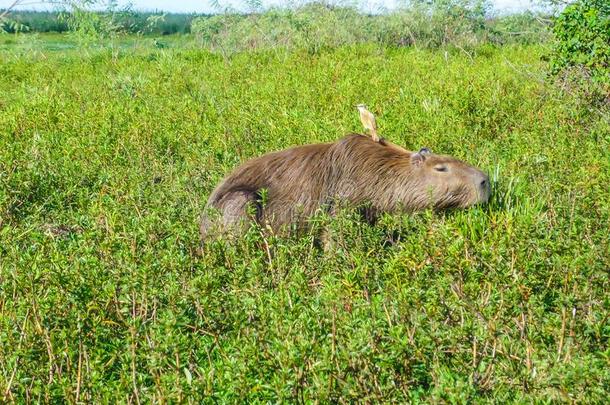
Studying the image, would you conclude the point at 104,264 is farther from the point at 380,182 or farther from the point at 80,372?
the point at 380,182

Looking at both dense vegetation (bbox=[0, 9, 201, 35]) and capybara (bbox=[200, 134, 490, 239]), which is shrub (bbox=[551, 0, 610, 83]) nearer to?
capybara (bbox=[200, 134, 490, 239])

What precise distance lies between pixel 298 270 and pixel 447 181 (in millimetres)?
1633

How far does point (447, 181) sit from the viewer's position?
194 inches

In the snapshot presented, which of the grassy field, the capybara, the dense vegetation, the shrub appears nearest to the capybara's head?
the capybara

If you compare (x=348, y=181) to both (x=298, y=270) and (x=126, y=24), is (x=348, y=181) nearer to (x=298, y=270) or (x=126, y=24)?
(x=298, y=270)

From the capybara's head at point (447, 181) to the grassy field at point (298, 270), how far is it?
0.19 m

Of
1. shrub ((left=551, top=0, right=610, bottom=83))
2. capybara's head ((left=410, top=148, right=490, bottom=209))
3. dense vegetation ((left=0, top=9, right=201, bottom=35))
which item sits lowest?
dense vegetation ((left=0, top=9, right=201, bottom=35))

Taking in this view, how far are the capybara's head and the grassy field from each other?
191 mm

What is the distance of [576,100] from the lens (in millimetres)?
6926

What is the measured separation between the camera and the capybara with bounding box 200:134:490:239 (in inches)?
192

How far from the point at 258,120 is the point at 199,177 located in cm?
159

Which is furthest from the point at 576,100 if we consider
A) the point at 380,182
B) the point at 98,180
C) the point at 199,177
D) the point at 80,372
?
the point at 80,372

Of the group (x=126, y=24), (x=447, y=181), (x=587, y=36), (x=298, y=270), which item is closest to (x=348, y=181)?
(x=447, y=181)

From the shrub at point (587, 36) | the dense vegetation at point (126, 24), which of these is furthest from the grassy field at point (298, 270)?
the dense vegetation at point (126, 24)
